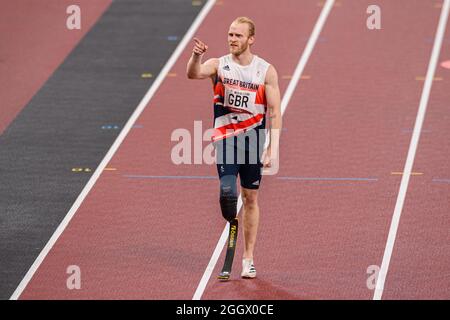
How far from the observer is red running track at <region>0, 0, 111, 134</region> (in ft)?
44.1

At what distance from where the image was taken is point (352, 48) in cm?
1431

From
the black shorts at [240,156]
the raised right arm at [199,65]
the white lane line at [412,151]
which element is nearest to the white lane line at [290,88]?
the black shorts at [240,156]

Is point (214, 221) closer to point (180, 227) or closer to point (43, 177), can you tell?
point (180, 227)

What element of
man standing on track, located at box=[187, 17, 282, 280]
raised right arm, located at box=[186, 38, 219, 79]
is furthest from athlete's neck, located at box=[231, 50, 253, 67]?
raised right arm, located at box=[186, 38, 219, 79]

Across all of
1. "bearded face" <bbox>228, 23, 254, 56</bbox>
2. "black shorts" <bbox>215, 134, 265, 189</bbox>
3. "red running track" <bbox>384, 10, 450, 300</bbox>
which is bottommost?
"red running track" <bbox>384, 10, 450, 300</bbox>

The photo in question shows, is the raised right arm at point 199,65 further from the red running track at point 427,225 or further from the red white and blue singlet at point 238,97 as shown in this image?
the red running track at point 427,225

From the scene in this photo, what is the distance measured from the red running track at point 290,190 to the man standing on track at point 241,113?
2.73ft

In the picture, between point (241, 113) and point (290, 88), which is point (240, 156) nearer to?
point (241, 113)

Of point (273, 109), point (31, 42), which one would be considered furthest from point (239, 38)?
point (31, 42)

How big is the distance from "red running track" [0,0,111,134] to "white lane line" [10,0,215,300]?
4.46ft

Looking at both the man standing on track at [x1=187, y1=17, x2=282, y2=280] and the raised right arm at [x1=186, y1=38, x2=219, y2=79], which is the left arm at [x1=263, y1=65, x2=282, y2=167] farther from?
the raised right arm at [x1=186, y1=38, x2=219, y2=79]

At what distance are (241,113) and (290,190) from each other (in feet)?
6.83

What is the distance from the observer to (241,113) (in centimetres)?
905

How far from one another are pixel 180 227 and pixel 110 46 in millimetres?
5069
